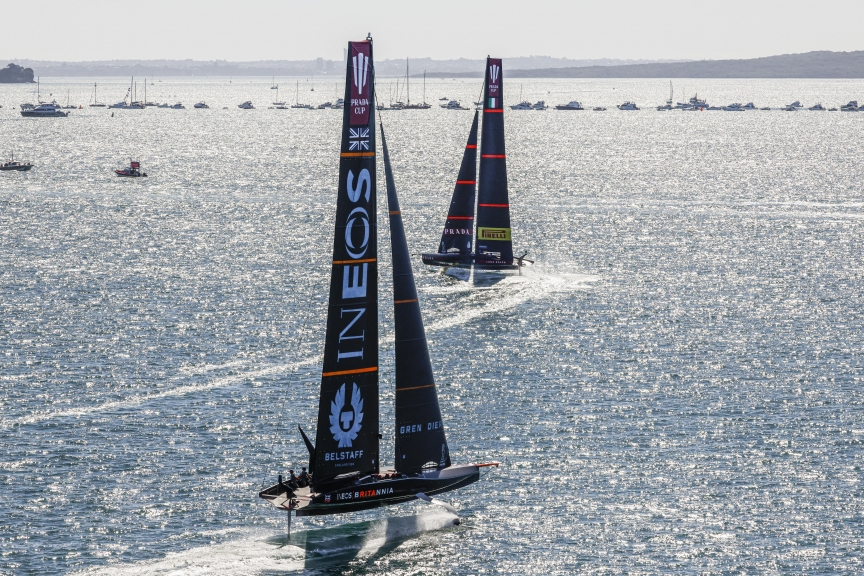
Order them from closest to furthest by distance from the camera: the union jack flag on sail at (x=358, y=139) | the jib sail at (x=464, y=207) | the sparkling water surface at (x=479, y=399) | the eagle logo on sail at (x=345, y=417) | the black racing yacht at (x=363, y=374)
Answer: the union jack flag on sail at (x=358, y=139) < the black racing yacht at (x=363, y=374) < the eagle logo on sail at (x=345, y=417) < the sparkling water surface at (x=479, y=399) < the jib sail at (x=464, y=207)

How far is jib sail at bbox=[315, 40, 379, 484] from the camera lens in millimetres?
36500

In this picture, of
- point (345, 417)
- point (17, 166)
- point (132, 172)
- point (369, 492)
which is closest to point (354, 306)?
point (345, 417)

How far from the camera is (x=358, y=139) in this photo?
36.8m

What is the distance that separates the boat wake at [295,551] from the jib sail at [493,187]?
42.6 metres

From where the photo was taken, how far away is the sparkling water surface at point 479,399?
131 ft

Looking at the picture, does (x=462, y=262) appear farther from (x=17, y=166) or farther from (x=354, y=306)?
(x=17, y=166)

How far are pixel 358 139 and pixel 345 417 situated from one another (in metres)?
9.37

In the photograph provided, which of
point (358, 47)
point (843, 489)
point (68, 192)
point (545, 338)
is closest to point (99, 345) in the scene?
point (545, 338)

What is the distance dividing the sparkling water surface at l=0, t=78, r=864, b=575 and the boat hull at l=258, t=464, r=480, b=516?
1699mm

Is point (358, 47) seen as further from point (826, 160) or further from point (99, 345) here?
point (826, 160)

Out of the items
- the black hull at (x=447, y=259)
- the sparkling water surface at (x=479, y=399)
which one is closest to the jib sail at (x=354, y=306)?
the sparkling water surface at (x=479, y=399)

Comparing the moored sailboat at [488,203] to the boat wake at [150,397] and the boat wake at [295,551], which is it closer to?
the boat wake at [150,397]

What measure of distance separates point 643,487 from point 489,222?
41.4 meters

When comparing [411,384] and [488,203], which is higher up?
[488,203]
